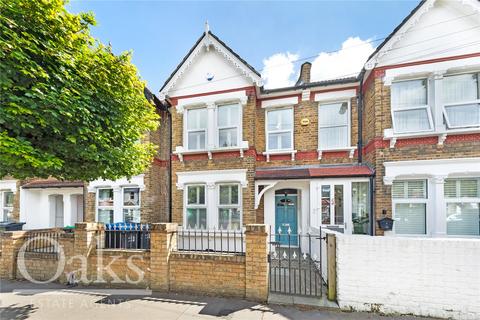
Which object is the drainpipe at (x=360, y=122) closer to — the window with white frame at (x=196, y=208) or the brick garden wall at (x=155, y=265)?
the brick garden wall at (x=155, y=265)

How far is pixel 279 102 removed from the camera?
966 centimetres

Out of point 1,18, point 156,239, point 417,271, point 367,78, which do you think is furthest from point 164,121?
point 417,271

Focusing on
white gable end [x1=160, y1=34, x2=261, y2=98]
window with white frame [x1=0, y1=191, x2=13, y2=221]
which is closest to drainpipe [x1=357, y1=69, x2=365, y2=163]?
white gable end [x1=160, y1=34, x2=261, y2=98]

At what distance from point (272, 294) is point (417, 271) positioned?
285 cm

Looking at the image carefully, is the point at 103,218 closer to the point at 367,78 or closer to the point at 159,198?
the point at 159,198

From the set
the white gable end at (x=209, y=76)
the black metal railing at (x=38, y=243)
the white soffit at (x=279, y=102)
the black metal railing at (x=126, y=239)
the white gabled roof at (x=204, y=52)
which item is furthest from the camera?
the white soffit at (x=279, y=102)

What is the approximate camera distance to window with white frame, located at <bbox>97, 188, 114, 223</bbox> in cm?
1028

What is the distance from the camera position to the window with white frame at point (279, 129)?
9.68m

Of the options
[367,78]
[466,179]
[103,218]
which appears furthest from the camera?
[103,218]

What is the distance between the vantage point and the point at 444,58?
720cm

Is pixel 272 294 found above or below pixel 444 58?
below

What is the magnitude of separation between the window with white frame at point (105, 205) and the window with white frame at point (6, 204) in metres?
6.41

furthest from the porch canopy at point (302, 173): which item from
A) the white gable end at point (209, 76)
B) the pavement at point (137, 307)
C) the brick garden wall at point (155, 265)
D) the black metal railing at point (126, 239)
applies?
the pavement at point (137, 307)

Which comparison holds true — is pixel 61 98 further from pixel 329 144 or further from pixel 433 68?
pixel 433 68
